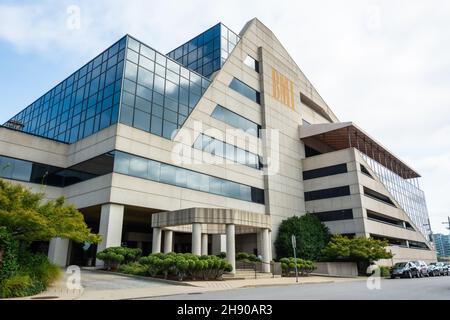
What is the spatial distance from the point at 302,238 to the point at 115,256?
943 inches

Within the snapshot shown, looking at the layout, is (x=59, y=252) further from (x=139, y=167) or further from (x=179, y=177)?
(x=179, y=177)

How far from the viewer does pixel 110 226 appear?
2761 centimetres

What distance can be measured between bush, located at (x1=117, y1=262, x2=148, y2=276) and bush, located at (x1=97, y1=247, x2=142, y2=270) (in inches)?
30.0

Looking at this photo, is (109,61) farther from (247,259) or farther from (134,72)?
(247,259)

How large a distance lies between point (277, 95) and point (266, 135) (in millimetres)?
7314

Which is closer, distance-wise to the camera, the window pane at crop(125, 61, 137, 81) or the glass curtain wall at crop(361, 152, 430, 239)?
the window pane at crop(125, 61, 137, 81)

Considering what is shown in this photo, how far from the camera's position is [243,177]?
40875mm

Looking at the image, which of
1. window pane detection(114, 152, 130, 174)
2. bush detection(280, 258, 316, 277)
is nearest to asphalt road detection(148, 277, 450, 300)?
bush detection(280, 258, 316, 277)

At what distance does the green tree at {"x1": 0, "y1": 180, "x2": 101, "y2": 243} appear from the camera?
46.1 ft

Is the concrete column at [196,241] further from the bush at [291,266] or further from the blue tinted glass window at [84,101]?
the blue tinted glass window at [84,101]

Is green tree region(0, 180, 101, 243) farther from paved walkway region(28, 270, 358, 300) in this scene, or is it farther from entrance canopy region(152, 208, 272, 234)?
entrance canopy region(152, 208, 272, 234)

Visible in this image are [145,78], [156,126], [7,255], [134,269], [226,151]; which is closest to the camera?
[7,255]

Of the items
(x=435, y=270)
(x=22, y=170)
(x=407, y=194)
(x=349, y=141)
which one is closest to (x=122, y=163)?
(x=22, y=170)

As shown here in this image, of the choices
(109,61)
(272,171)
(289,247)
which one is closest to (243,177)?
(272,171)
